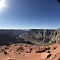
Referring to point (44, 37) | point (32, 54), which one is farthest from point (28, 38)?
point (32, 54)

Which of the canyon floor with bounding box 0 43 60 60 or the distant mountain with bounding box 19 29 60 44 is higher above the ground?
the canyon floor with bounding box 0 43 60 60

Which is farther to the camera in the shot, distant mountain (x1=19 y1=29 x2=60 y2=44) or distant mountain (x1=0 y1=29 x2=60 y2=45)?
distant mountain (x1=0 y1=29 x2=60 y2=45)

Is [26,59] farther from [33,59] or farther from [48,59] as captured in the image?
[48,59]

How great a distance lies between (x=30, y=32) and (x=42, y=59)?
12142 centimetres

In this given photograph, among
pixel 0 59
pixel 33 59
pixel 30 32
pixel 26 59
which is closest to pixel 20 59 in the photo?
pixel 26 59

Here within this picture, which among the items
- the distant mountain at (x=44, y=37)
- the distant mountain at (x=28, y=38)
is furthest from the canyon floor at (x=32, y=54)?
the distant mountain at (x=44, y=37)

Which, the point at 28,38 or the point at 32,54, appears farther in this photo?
the point at 28,38

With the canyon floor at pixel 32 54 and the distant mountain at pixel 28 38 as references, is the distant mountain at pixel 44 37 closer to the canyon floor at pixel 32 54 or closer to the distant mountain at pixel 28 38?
the distant mountain at pixel 28 38

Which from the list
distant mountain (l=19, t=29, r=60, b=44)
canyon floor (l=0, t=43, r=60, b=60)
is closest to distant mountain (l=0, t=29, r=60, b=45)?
distant mountain (l=19, t=29, r=60, b=44)

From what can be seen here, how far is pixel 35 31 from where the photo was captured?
436 ft

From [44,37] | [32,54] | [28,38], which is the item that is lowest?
[28,38]

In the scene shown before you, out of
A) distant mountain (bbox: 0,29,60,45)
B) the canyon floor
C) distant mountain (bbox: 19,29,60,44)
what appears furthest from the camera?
distant mountain (bbox: 0,29,60,45)

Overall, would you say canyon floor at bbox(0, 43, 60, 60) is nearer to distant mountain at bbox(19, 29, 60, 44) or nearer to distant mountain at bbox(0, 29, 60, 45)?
distant mountain at bbox(0, 29, 60, 45)

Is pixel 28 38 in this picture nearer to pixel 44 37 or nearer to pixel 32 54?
pixel 44 37
